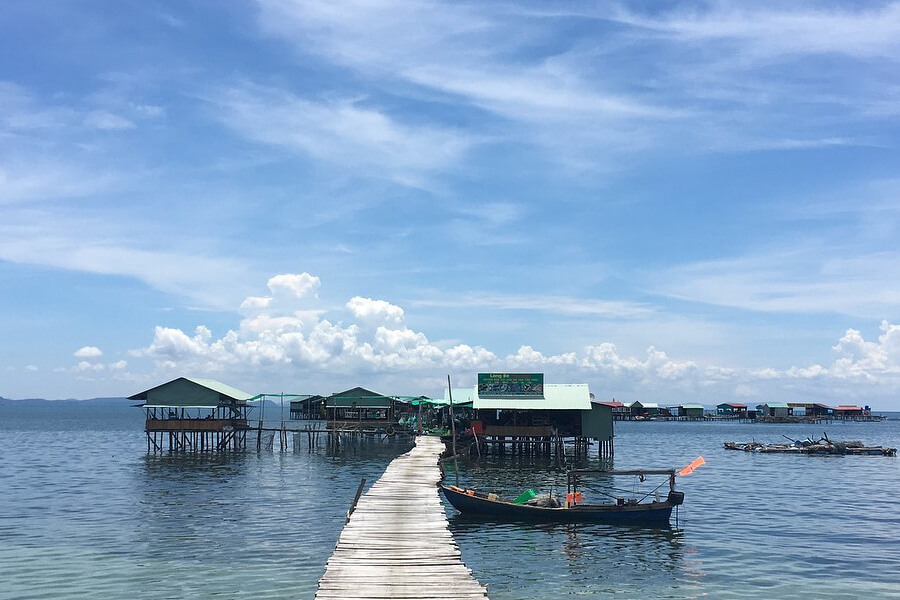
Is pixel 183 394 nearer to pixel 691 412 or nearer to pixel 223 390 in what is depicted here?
pixel 223 390

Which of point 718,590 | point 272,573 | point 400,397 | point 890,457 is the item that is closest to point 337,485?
point 272,573

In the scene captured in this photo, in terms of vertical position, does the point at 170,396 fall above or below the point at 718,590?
above

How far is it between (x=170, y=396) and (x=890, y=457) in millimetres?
73423

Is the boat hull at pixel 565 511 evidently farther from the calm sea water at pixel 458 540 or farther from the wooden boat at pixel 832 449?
the wooden boat at pixel 832 449

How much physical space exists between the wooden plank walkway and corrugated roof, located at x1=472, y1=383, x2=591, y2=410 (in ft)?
87.7

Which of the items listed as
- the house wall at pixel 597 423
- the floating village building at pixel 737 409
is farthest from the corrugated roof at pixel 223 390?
the floating village building at pixel 737 409

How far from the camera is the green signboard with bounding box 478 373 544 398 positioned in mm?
62531

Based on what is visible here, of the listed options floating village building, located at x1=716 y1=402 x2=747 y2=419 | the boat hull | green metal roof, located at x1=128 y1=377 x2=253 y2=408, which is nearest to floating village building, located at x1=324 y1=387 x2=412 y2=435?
green metal roof, located at x1=128 y1=377 x2=253 y2=408

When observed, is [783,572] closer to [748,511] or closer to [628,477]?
[748,511]

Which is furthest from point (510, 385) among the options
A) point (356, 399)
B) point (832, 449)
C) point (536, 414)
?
point (832, 449)

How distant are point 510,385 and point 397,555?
41656 mm

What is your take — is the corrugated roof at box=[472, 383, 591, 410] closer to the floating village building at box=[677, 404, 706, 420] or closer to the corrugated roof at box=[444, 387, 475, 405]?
the corrugated roof at box=[444, 387, 475, 405]

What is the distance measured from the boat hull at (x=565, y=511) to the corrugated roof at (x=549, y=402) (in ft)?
80.2

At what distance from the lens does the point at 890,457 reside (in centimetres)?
7988
